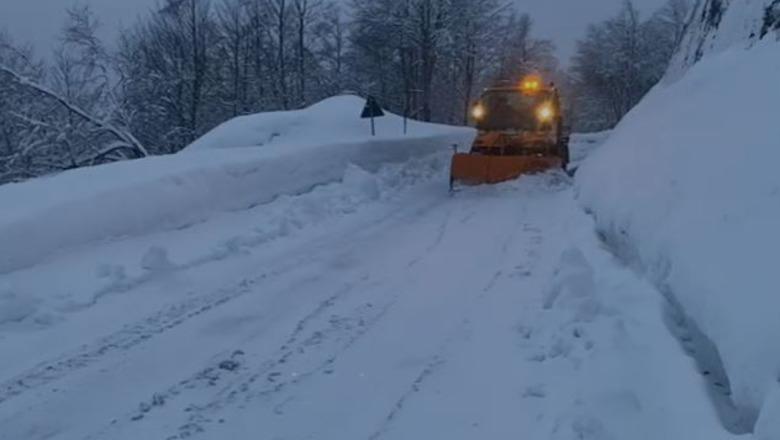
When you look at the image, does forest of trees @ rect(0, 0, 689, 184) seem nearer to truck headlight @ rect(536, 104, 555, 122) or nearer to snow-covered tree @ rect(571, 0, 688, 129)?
snow-covered tree @ rect(571, 0, 688, 129)

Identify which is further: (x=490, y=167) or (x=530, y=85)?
(x=530, y=85)

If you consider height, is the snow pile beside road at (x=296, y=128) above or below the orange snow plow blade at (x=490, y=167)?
above

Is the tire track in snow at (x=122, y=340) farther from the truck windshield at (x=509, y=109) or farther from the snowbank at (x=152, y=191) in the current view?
the truck windshield at (x=509, y=109)

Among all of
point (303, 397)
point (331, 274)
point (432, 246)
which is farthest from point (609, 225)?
point (303, 397)

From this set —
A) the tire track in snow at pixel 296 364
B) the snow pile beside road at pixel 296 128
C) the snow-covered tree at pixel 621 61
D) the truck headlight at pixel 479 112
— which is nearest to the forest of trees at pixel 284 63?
the snow-covered tree at pixel 621 61

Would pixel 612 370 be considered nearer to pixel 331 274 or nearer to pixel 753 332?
pixel 753 332

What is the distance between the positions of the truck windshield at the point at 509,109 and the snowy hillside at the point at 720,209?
5.74 metres

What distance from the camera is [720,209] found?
4.84 meters

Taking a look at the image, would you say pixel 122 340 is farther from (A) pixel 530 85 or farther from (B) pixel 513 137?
(A) pixel 530 85

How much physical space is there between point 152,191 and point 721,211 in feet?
21.3

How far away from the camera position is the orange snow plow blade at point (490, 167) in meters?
14.4

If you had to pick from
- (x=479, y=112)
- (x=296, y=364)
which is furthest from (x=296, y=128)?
(x=296, y=364)

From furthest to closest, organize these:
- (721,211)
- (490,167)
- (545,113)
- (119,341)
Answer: (545,113) → (490,167) → (119,341) → (721,211)

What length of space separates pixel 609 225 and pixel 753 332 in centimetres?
462
